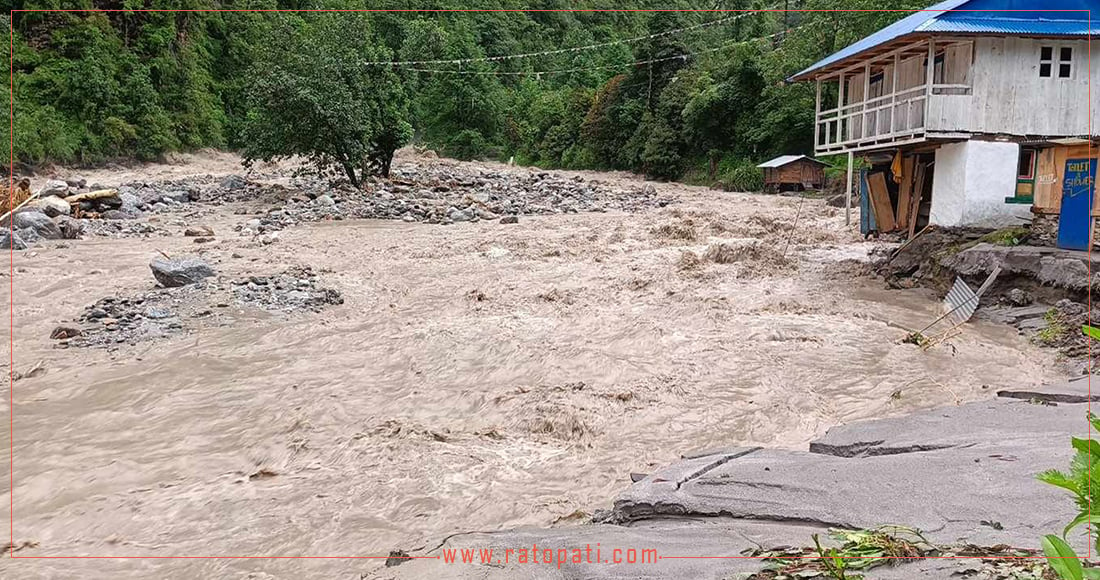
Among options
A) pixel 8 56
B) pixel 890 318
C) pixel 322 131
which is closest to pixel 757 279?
pixel 890 318

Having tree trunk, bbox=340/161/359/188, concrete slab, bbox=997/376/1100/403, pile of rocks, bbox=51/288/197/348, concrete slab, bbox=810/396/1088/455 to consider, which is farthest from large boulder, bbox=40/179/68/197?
concrete slab, bbox=997/376/1100/403

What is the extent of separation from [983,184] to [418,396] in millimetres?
10432

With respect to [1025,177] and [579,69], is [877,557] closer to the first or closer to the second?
[1025,177]

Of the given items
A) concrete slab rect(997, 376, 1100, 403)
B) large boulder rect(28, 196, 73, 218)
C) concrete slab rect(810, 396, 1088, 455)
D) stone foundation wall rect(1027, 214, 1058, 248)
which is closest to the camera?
concrete slab rect(810, 396, 1088, 455)

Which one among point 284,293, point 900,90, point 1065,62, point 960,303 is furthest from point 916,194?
point 284,293

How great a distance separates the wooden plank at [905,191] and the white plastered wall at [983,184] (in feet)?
6.16

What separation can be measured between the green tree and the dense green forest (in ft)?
0.27

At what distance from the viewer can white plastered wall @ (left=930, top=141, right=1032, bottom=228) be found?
12086mm

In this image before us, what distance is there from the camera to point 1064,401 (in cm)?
541

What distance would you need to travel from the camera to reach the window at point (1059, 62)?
12305 mm

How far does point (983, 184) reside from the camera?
39.7 feet

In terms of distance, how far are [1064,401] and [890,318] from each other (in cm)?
462

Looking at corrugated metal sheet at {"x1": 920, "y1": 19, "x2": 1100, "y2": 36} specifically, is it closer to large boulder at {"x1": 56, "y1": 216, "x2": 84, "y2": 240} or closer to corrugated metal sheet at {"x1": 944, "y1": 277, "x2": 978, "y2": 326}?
corrugated metal sheet at {"x1": 944, "y1": 277, "x2": 978, "y2": 326}

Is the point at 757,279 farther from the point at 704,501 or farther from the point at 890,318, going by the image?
the point at 704,501
